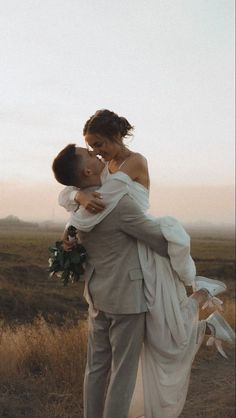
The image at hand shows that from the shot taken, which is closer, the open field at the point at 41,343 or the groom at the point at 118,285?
the groom at the point at 118,285

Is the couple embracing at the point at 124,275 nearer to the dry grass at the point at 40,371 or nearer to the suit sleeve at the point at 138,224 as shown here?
the suit sleeve at the point at 138,224

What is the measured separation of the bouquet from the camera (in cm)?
257

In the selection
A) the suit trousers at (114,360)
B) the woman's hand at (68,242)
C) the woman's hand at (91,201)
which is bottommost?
the suit trousers at (114,360)

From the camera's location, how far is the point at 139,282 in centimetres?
254

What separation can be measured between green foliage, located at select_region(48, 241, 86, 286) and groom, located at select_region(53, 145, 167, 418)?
38mm

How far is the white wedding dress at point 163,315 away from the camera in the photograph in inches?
97.1

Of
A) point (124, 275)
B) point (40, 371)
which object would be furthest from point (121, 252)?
point (40, 371)

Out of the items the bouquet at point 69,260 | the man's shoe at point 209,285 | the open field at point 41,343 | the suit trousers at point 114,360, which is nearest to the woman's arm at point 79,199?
the bouquet at point 69,260

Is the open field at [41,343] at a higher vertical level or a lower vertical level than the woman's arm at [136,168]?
lower

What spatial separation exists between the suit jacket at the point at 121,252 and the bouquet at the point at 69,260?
0.14 feet

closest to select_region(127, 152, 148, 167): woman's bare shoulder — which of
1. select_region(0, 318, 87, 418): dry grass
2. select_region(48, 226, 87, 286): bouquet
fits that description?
select_region(48, 226, 87, 286): bouquet

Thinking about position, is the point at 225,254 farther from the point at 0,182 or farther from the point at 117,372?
the point at 117,372

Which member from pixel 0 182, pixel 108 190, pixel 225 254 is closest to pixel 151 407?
pixel 108 190

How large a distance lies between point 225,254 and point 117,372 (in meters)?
5.53
